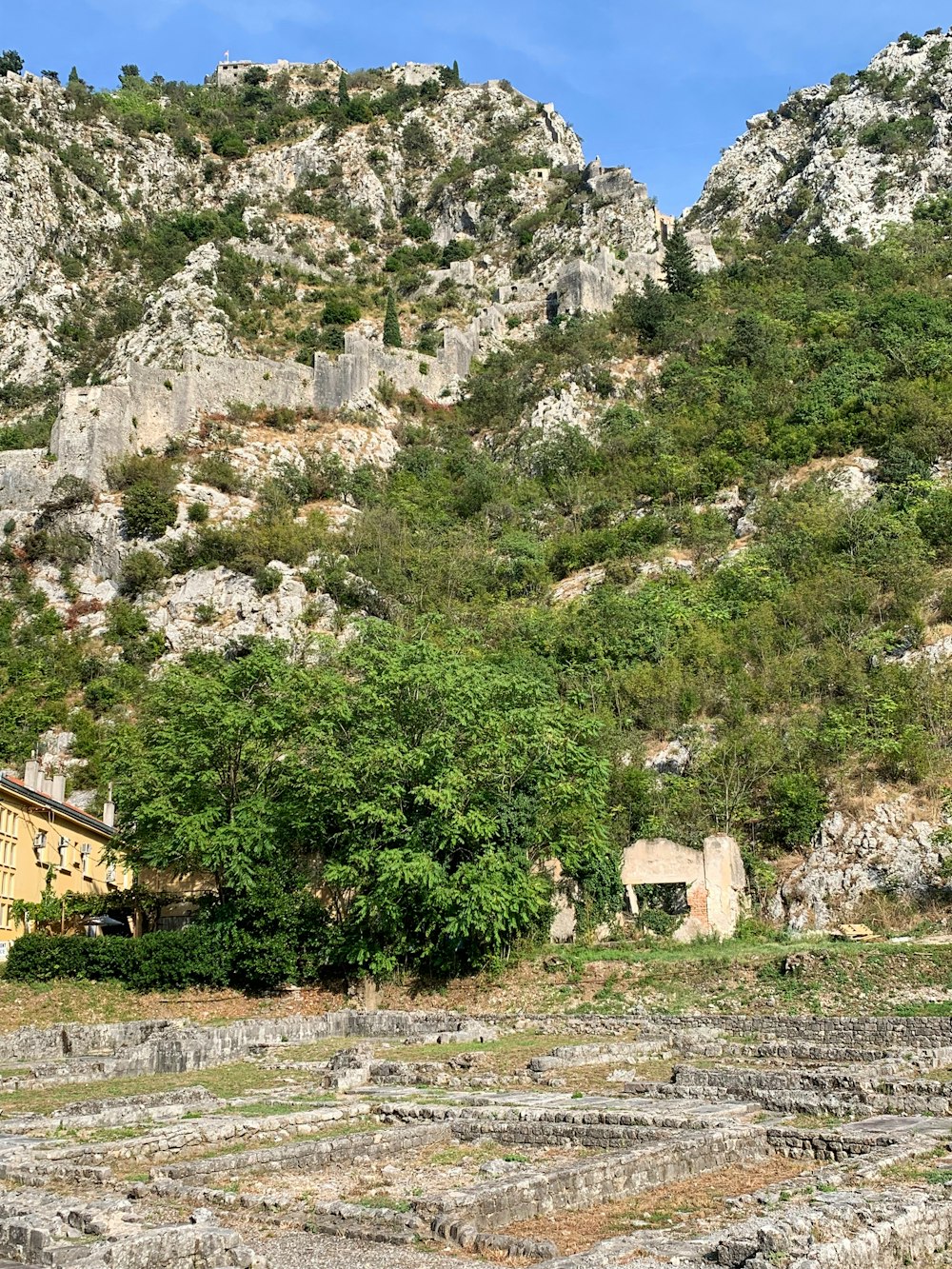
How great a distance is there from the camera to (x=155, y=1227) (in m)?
7.95

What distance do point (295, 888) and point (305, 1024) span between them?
19.4ft

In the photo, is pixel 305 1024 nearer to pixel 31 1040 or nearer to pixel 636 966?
pixel 31 1040

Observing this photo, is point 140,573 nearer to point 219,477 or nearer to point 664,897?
point 219,477

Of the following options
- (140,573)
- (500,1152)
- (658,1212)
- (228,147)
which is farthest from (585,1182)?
(228,147)

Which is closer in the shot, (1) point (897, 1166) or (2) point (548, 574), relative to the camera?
(1) point (897, 1166)

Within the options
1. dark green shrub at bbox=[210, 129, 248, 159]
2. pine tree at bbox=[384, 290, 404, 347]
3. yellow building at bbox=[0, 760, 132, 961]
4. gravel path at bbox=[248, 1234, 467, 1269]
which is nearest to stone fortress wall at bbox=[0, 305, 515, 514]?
pine tree at bbox=[384, 290, 404, 347]

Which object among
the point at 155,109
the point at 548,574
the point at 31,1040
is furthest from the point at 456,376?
the point at 31,1040

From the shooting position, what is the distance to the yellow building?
98.1ft

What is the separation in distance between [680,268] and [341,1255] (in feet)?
232

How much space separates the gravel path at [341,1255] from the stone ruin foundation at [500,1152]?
0.03 m

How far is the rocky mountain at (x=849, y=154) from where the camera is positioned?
74.7m

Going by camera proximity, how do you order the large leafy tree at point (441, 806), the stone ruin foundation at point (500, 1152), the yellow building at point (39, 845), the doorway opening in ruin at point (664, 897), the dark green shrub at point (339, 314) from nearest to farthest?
the stone ruin foundation at point (500, 1152)
the large leafy tree at point (441, 806)
the doorway opening in ruin at point (664, 897)
the yellow building at point (39, 845)
the dark green shrub at point (339, 314)

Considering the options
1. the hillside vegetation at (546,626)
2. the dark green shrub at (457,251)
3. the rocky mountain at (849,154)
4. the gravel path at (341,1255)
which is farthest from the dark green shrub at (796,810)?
the dark green shrub at (457,251)

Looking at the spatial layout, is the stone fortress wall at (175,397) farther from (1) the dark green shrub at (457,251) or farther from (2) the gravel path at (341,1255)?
(2) the gravel path at (341,1255)
